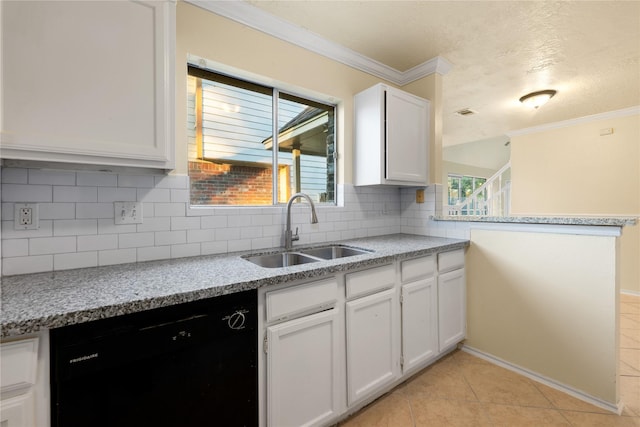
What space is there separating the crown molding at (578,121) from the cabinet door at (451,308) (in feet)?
12.3

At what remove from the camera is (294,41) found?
2.08 meters

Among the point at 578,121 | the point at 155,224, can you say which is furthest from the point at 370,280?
the point at 578,121

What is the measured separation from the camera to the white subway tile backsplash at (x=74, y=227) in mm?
1316

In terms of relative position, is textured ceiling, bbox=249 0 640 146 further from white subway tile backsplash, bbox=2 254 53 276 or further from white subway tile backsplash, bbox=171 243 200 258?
white subway tile backsplash, bbox=2 254 53 276

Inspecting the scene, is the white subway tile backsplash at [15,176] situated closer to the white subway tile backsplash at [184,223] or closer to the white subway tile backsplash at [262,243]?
the white subway tile backsplash at [184,223]

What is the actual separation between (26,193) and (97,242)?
1.11 feet

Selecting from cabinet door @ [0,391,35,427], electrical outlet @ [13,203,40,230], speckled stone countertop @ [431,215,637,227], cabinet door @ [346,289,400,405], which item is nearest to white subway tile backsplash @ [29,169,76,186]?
electrical outlet @ [13,203,40,230]

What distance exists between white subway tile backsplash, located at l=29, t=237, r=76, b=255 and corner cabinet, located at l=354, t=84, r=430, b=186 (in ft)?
6.29

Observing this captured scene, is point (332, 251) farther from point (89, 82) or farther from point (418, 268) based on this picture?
point (89, 82)

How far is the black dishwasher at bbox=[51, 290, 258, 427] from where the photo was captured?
0.86 m

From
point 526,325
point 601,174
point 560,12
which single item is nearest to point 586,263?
point 526,325

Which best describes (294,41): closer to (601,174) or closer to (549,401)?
(549,401)

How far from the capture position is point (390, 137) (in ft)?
7.49

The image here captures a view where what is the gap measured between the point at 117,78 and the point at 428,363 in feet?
8.11
